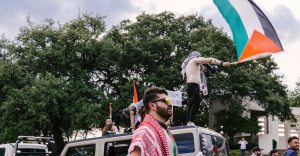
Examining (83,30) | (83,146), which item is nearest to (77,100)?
(83,30)

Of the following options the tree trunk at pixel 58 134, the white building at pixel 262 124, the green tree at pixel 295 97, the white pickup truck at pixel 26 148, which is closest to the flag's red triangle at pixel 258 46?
the white pickup truck at pixel 26 148

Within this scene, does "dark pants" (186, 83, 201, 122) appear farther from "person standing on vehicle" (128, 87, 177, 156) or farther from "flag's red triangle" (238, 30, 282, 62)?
"person standing on vehicle" (128, 87, 177, 156)

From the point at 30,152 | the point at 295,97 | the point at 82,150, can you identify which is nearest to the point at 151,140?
the point at 82,150

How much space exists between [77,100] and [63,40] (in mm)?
4952

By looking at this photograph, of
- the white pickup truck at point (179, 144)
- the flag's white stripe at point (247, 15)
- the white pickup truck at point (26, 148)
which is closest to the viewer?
the flag's white stripe at point (247, 15)

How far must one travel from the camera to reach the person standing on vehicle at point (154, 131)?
3.78 meters

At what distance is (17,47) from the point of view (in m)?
35.1

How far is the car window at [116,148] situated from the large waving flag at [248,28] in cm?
272

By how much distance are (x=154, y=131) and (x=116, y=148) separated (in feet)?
14.2

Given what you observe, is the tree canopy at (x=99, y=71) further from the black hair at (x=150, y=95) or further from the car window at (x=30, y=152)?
the black hair at (x=150, y=95)

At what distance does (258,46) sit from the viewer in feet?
21.2

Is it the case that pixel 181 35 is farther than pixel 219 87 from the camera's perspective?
Yes

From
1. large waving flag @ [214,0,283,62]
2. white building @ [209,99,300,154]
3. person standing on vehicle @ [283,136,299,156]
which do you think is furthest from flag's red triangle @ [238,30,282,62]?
white building @ [209,99,300,154]

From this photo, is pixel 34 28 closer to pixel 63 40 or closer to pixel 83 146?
pixel 63 40
